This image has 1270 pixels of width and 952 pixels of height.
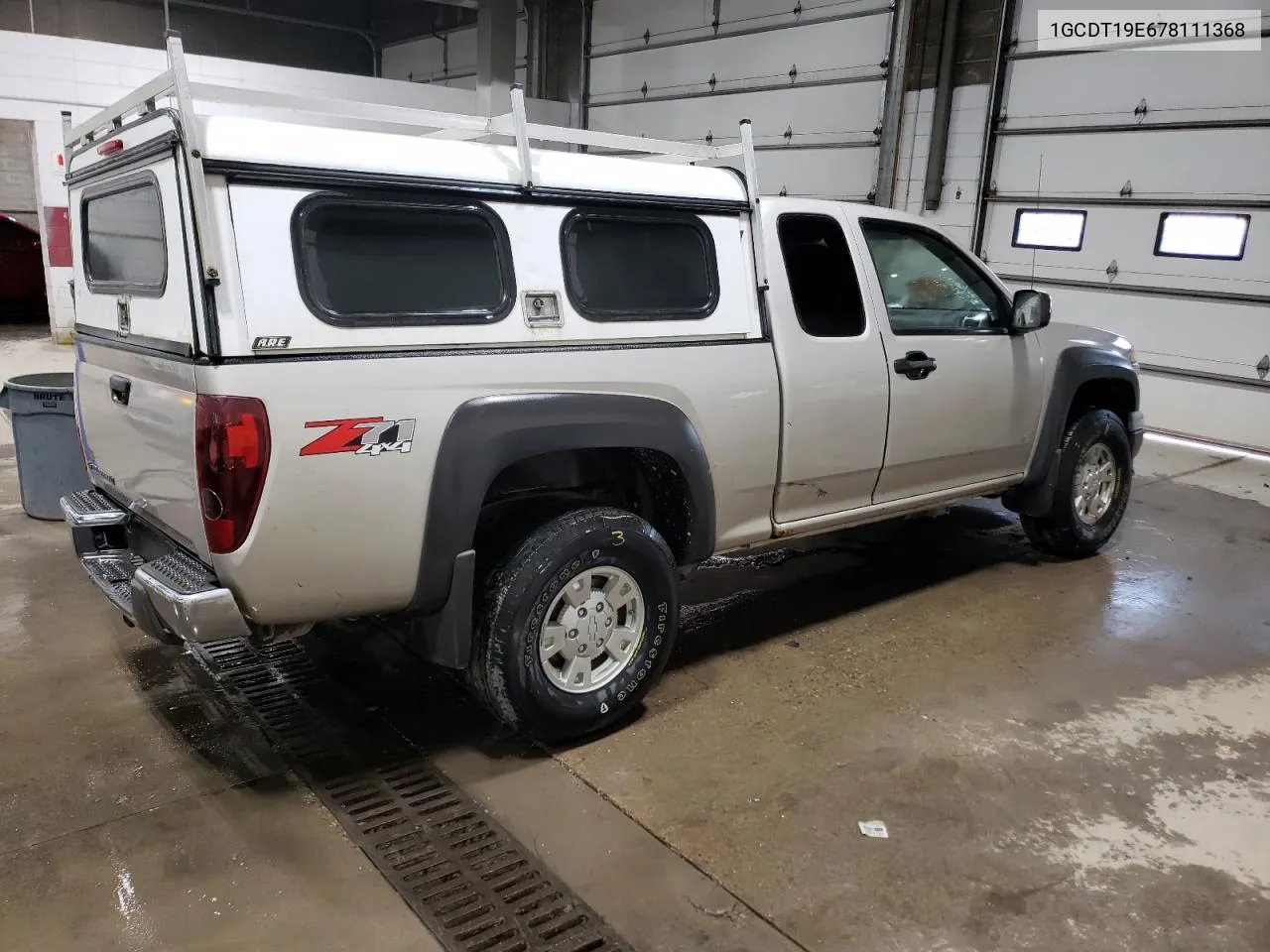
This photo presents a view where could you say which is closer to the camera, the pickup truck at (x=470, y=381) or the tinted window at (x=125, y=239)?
the pickup truck at (x=470, y=381)

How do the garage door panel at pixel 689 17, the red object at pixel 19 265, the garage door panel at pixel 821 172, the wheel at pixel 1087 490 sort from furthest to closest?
the red object at pixel 19 265 < the garage door panel at pixel 689 17 < the garage door panel at pixel 821 172 < the wheel at pixel 1087 490

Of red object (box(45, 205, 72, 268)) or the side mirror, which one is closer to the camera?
the side mirror

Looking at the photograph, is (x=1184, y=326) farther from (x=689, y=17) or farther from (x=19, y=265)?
(x=19, y=265)

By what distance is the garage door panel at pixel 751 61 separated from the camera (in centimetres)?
1012

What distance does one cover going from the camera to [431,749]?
10.5ft

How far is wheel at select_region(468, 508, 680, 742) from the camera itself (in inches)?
116

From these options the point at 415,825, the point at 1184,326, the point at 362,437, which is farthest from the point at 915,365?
the point at 1184,326

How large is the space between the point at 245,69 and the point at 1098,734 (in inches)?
459

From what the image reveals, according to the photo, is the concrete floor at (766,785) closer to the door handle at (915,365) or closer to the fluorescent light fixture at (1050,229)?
the door handle at (915,365)

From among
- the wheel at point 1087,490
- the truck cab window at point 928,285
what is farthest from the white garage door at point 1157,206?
the truck cab window at point 928,285

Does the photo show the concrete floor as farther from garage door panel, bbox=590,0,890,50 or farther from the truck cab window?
garage door panel, bbox=590,0,890,50

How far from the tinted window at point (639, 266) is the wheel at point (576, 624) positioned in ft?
2.31

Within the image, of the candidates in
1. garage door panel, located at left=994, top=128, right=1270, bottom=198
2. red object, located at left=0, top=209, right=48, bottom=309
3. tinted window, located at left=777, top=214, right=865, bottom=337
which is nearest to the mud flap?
tinted window, located at left=777, top=214, right=865, bottom=337

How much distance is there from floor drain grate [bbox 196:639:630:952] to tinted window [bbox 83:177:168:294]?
60.3 inches
